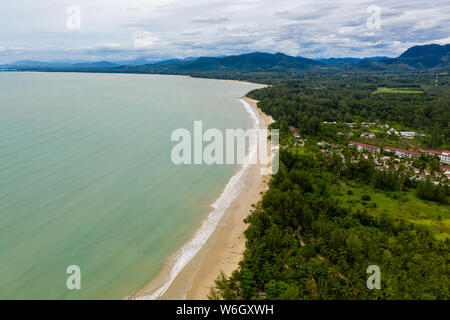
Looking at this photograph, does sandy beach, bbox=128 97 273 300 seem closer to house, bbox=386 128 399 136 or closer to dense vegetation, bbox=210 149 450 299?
dense vegetation, bbox=210 149 450 299

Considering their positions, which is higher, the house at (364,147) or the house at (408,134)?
the house at (408,134)

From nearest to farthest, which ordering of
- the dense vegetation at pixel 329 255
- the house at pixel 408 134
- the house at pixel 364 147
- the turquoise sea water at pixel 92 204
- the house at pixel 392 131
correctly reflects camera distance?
the dense vegetation at pixel 329 255 → the turquoise sea water at pixel 92 204 → the house at pixel 364 147 → the house at pixel 408 134 → the house at pixel 392 131

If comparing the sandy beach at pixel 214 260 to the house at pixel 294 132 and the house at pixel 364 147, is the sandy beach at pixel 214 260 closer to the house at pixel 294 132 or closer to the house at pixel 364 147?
the house at pixel 364 147

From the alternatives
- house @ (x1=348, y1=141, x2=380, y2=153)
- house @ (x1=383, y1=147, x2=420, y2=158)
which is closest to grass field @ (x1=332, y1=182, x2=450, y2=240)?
house @ (x1=383, y1=147, x2=420, y2=158)

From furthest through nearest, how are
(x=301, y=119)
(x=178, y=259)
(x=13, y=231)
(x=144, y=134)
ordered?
(x=301, y=119), (x=144, y=134), (x=13, y=231), (x=178, y=259)

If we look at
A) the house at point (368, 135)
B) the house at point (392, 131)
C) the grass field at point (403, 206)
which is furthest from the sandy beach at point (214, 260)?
the house at point (392, 131)
